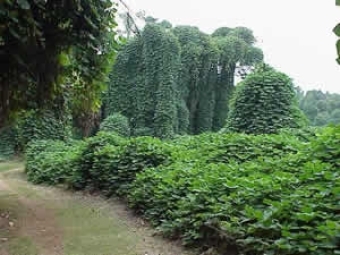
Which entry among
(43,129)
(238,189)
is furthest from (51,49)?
(43,129)

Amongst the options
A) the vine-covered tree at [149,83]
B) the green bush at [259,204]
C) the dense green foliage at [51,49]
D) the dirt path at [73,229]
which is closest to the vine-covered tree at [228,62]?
the vine-covered tree at [149,83]

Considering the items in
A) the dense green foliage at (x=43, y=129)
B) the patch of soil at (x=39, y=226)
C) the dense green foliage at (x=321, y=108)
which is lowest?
the patch of soil at (x=39, y=226)

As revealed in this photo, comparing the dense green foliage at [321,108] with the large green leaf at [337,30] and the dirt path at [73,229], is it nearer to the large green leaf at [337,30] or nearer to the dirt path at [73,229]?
the dirt path at [73,229]

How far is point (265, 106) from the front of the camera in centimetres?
1148

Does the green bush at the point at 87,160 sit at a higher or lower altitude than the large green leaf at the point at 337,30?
lower

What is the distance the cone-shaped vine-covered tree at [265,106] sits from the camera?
447 inches

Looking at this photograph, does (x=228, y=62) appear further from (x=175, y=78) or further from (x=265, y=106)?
(x=265, y=106)

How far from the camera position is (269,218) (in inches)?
140

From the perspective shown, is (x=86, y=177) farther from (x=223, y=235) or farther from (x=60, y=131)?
(x=60, y=131)

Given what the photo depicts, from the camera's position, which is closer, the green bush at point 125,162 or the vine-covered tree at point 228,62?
the green bush at point 125,162

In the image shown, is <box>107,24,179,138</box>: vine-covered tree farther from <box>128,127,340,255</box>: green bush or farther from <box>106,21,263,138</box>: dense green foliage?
<box>128,127,340,255</box>: green bush

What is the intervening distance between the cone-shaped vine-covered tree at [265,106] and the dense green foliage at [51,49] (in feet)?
18.2

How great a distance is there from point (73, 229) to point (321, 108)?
25.6m

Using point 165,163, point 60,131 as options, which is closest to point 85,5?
point 165,163
